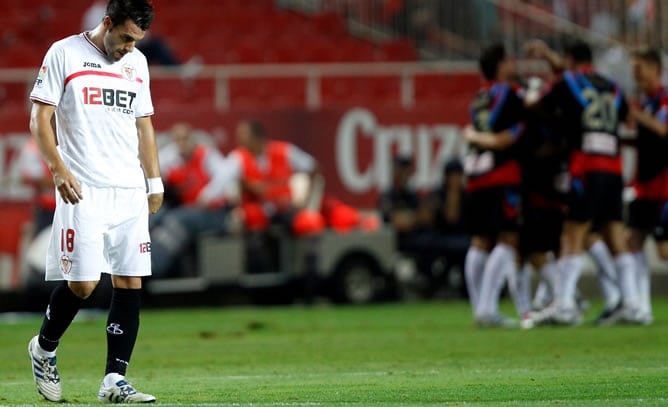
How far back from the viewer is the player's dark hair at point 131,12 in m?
6.86

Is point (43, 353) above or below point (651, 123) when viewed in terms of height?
below

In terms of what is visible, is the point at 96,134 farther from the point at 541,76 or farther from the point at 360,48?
the point at 360,48

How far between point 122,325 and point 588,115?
6114 millimetres

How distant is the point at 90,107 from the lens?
7004 mm

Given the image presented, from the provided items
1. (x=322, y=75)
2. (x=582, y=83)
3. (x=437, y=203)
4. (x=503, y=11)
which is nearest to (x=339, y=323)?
(x=582, y=83)

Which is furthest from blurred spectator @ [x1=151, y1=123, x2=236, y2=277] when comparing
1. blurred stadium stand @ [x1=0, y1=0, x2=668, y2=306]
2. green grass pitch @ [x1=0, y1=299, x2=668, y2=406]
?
green grass pitch @ [x1=0, y1=299, x2=668, y2=406]

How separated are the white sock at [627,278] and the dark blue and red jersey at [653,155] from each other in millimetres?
704

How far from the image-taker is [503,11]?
21.7 meters

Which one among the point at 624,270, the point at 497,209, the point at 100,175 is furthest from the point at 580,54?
the point at 100,175

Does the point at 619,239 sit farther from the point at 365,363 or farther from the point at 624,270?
the point at 365,363

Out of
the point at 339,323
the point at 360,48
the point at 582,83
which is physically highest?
the point at 360,48

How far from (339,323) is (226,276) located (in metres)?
3.91

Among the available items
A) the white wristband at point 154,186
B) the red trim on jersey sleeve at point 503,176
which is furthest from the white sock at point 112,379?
the red trim on jersey sleeve at point 503,176

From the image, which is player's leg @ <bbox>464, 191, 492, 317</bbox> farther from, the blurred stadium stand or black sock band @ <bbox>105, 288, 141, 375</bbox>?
the blurred stadium stand
